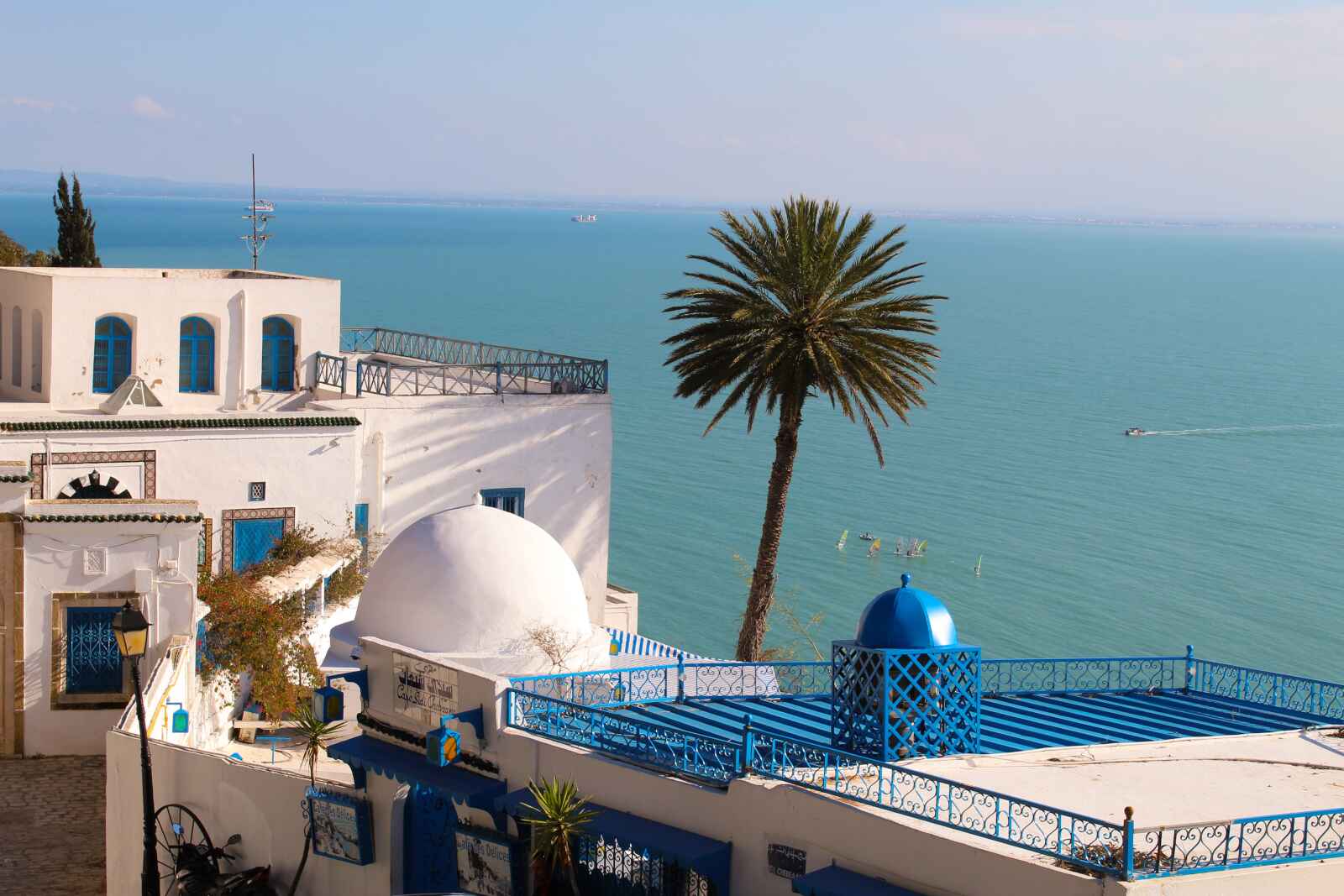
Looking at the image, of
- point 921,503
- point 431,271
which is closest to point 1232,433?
point 921,503

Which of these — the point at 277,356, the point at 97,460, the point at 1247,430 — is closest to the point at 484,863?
the point at 97,460

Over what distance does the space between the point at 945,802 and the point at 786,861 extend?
1193 millimetres

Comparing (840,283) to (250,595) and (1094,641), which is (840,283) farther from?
(1094,641)

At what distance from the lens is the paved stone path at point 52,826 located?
57.0ft

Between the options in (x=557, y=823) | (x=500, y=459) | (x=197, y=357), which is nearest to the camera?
(x=557, y=823)

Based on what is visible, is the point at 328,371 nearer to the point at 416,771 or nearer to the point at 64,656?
the point at 64,656

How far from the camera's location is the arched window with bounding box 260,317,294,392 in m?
30.1

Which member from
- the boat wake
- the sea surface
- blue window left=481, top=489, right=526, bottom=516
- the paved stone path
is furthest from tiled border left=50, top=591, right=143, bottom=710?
the boat wake

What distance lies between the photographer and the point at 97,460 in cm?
2405

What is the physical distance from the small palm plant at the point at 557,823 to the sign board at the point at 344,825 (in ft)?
8.41

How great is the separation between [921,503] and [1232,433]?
2636 cm

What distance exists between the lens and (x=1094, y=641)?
49.8 m

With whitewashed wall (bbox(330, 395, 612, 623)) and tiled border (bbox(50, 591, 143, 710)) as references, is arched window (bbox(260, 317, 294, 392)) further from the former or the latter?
tiled border (bbox(50, 591, 143, 710))

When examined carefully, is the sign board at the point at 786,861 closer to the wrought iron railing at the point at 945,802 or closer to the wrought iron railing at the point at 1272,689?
the wrought iron railing at the point at 945,802
